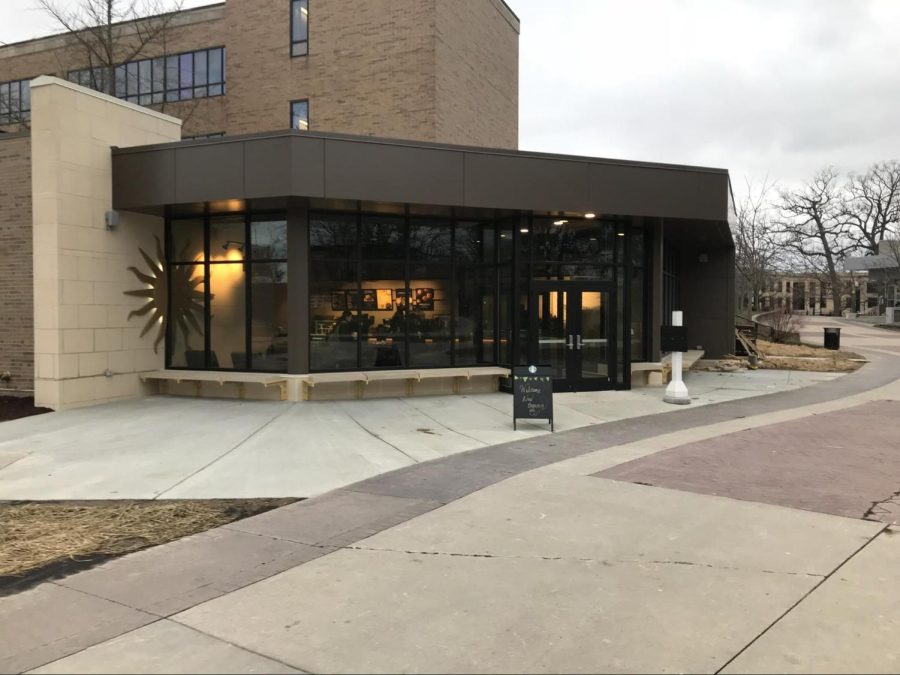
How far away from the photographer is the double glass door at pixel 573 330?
520 inches

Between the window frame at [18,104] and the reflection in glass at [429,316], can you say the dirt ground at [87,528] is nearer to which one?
the reflection in glass at [429,316]

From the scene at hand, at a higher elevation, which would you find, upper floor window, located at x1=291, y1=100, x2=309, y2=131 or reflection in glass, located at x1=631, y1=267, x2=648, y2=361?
upper floor window, located at x1=291, y1=100, x2=309, y2=131

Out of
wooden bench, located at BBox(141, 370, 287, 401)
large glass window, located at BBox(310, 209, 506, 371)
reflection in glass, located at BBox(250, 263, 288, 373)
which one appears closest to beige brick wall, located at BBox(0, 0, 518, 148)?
large glass window, located at BBox(310, 209, 506, 371)

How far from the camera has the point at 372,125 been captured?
2139cm

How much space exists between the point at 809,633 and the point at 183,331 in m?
12.5

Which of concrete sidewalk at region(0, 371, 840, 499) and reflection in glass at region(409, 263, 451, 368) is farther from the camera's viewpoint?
reflection in glass at region(409, 263, 451, 368)

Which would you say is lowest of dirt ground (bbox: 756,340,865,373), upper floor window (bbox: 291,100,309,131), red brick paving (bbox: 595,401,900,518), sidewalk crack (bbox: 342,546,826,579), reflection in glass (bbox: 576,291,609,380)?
sidewalk crack (bbox: 342,546,826,579)

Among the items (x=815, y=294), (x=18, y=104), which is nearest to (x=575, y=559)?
(x=18, y=104)

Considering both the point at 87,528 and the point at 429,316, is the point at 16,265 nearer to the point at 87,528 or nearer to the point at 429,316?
the point at 429,316

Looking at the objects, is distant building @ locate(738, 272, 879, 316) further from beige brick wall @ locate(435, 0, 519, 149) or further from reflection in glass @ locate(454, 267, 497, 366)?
reflection in glass @ locate(454, 267, 497, 366)

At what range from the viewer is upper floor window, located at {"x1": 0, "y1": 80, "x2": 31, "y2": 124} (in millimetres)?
28125

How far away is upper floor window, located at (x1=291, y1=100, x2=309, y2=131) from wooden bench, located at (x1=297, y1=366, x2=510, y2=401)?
13.3 meters

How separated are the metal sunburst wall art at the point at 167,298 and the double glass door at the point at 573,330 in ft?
22.9

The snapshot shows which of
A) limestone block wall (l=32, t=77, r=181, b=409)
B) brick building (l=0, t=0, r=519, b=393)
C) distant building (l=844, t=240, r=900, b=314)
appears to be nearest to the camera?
limestone block wall (l=32, t=77, r=181, b=409)
